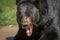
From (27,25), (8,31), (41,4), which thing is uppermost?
(41,4)

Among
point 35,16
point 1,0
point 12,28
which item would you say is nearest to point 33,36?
point 35,16

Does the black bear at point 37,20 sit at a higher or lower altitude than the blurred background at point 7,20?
higher

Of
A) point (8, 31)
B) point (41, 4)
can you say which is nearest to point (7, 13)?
point (8, 31)

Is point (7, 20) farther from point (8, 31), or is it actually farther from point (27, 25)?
point (27, 25)

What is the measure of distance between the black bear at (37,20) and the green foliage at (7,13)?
6.53 ft

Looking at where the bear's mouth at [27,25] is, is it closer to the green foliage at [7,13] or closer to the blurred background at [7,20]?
the blurred background at [7,20]

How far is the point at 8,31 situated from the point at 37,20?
1.86m

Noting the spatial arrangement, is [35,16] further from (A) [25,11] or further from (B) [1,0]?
(B) [1,0]

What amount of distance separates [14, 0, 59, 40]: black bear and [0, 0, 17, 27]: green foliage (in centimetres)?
199

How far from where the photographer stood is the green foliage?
4555mm

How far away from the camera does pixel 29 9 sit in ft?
7.51

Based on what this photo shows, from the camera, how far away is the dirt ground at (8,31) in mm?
3969

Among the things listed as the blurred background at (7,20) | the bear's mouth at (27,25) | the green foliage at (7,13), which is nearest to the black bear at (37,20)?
the bear's mouth at (27,25)

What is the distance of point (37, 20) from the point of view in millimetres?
2334
